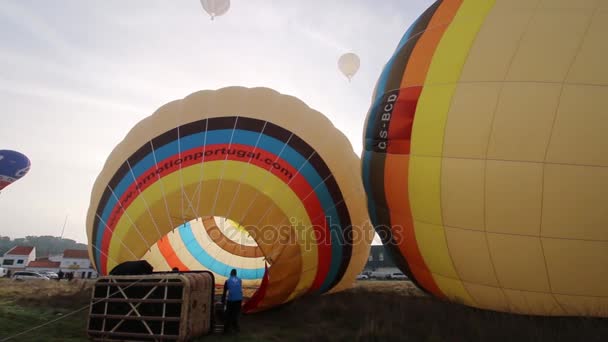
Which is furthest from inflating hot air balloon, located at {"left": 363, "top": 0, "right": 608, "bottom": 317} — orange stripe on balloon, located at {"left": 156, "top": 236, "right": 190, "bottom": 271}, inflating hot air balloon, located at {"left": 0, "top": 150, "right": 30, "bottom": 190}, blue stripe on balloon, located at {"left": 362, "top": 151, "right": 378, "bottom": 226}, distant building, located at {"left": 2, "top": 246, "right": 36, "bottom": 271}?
distant building, located at {"left": 2, "top": 246, "right": 36, "bottom": 271}

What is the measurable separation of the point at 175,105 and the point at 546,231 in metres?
5.78

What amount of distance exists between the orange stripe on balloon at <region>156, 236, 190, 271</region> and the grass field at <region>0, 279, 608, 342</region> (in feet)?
6.32

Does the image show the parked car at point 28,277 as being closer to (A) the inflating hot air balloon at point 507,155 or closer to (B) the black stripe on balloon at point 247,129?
(B) the black stripe on balloon at point 247,129

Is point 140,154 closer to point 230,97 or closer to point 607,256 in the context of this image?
point 230,97

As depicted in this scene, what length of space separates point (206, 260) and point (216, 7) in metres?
6.58

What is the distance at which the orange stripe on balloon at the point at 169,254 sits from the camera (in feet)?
28.1

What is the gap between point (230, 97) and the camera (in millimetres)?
6746

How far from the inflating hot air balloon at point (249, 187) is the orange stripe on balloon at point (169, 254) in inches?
74.7

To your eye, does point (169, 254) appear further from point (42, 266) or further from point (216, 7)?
point (42, 266)

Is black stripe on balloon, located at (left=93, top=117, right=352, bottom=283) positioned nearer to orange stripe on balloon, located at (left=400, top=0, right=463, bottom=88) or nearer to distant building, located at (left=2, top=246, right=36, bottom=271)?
orange stripe on balloon, located at (left=400, top=0, right=463, bottom=88)

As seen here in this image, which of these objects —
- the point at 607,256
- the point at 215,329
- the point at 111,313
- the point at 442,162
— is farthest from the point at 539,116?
the point at 111,313

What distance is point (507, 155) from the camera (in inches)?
168

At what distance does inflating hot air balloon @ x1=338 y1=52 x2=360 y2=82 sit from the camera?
44.8ft

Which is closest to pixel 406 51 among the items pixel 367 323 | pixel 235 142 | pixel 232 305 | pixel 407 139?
Answer: pixel 407 139
